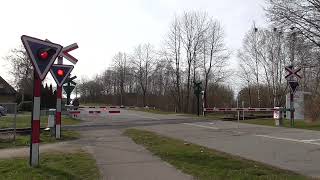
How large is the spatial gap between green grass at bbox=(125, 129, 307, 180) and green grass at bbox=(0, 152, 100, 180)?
1.93 meters

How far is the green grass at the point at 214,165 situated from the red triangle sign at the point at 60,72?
15.7ft

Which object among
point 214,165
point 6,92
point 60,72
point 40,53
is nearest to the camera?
point 40,53

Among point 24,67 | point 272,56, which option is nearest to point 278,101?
point 272,56

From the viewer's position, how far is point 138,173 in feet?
31.7

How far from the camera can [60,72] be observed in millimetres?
17172

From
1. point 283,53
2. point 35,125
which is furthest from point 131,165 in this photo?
point 283,53

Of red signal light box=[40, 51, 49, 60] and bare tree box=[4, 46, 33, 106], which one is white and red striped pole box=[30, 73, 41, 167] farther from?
bare tree box=[4, 46, 33, 106]

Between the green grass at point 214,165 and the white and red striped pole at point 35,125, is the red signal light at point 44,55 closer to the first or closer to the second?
the white and red striped pole at point 35,125

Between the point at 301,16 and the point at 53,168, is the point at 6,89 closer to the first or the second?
the point at 301,16

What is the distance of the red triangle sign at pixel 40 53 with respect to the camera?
10109 mm

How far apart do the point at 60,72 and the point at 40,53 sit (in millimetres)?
6981

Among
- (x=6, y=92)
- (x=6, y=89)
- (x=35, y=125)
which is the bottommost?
(x=35, y=125)

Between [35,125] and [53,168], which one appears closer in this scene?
[53,168]

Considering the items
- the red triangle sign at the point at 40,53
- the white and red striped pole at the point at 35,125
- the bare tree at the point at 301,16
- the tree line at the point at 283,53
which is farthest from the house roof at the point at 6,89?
the red triangle sign at the point at 40,53
